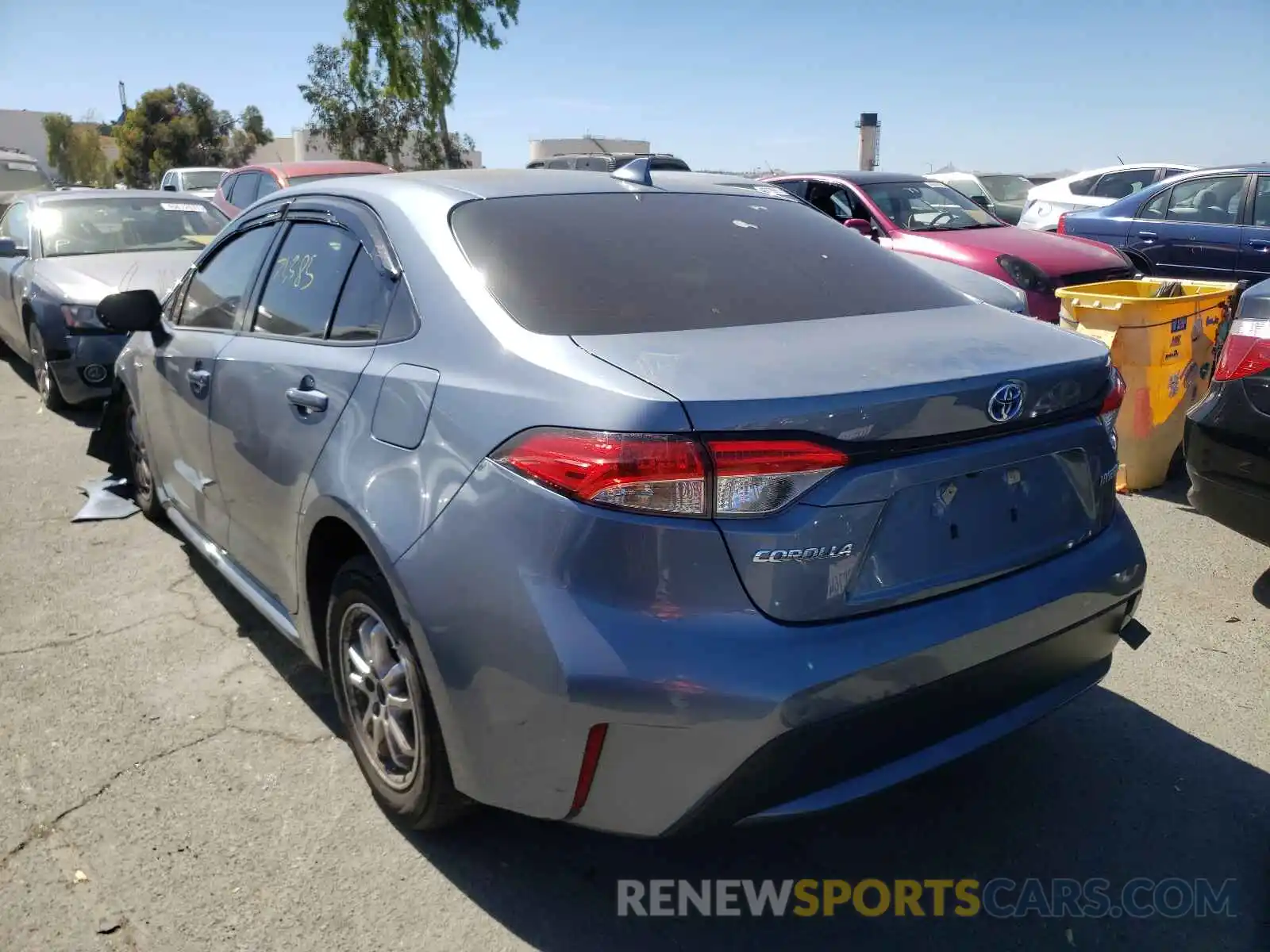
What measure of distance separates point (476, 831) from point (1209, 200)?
350 inches

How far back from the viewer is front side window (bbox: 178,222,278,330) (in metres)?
3.47

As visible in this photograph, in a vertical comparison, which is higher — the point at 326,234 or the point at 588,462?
the point at 326,234

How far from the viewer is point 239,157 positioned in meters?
42.4

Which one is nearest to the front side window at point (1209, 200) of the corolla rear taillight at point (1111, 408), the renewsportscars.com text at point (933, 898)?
the corolla rear taillight at point (1111, 408)

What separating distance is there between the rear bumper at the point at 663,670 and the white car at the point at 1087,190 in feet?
38.7

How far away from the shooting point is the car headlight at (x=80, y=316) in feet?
22.7

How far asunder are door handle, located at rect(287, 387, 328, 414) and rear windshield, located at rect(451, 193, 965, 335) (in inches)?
22.7

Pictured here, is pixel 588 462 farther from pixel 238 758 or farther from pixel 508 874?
pixel 238 758

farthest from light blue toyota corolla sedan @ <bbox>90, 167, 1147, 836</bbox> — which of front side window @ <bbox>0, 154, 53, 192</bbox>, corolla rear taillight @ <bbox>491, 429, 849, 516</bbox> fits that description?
front side window @ <bbox>0, 154, 53, 192</bbox>

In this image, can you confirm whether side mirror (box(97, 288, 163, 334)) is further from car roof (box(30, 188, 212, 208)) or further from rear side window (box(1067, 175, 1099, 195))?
rear side window (box(1067, 175, 1099, 195))

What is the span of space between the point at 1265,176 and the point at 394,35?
2040 centimetres

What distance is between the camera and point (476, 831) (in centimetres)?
269

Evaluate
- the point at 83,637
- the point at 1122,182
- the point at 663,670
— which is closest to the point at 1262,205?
the point at 1122,182

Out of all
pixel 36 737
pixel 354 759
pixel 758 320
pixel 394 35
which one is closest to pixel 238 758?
pixel 354 759
